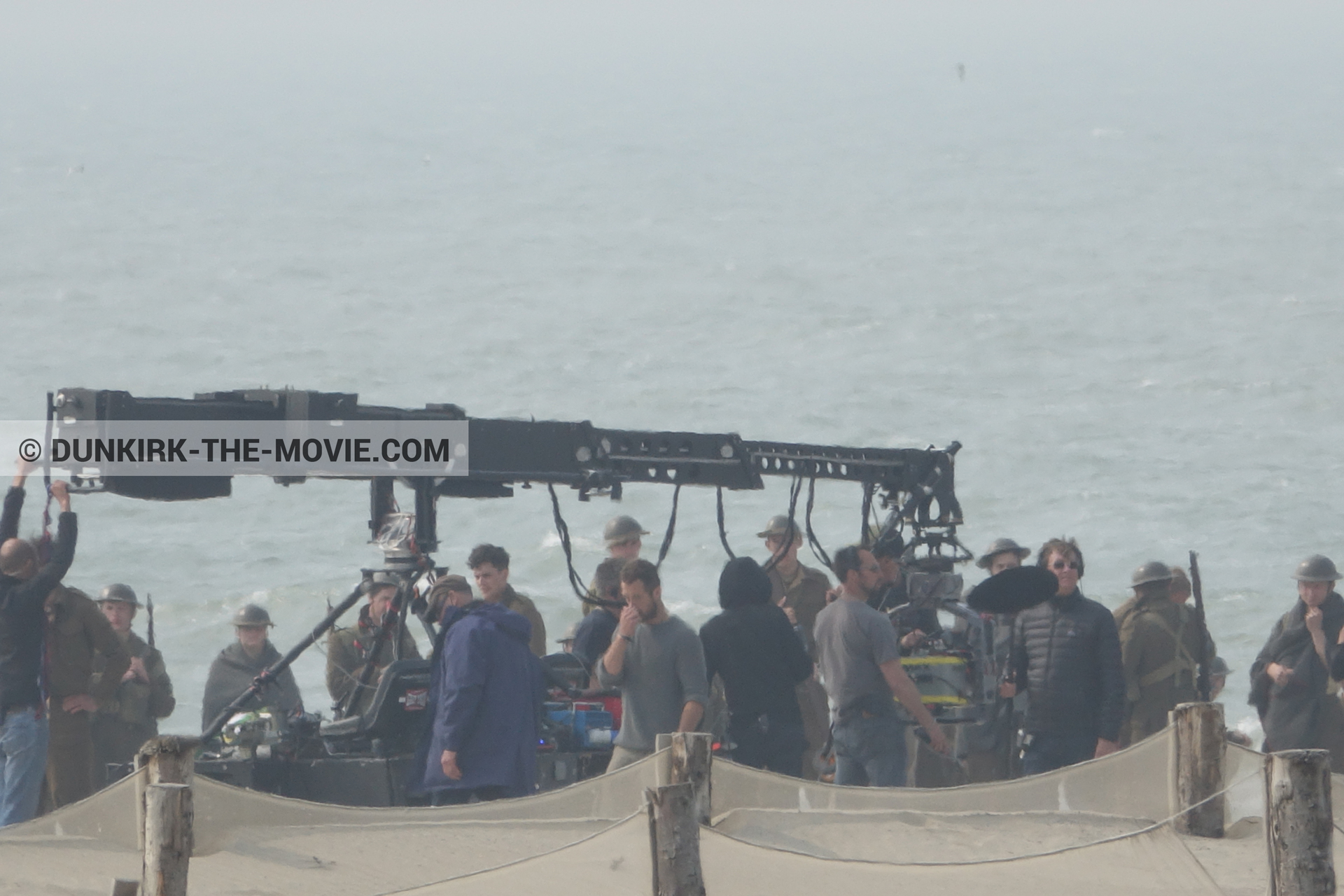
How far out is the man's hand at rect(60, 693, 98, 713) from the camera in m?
9.48

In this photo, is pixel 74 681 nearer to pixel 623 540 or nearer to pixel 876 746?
pixel 623 540

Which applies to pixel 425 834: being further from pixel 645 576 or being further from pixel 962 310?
pixel 962 310

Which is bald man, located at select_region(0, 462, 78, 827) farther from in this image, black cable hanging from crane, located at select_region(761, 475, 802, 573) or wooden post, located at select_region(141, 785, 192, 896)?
black cable hanging from crane, located at select_region(761, 475, 802, 573)

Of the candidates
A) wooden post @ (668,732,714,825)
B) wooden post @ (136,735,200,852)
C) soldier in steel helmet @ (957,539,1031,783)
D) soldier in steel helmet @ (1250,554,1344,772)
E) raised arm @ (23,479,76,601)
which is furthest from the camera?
soldier in steel helmet @ (1250,554,1344,772)

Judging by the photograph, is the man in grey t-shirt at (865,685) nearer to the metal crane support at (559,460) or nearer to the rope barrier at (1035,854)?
the metal crane support at (559,460)

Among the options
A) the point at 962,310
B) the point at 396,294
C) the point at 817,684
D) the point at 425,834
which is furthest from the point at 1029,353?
the point at 425,834

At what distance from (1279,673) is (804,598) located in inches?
108

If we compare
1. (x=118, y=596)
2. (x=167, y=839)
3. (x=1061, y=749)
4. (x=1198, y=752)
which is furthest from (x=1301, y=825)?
(x=118, y=596)

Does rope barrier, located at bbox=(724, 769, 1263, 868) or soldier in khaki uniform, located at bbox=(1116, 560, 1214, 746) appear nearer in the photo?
rope barrier, located at bbox=(724, 769, 1263, 868)

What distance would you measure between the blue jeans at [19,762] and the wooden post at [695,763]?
3533mm

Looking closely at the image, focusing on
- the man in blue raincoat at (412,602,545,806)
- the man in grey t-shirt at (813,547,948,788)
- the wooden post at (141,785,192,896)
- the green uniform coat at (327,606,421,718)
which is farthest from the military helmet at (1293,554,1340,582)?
the wooden post at (141,785,192,896)

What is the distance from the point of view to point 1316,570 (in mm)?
9844

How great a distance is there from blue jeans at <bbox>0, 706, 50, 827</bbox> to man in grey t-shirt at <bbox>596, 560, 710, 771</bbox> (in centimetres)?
272

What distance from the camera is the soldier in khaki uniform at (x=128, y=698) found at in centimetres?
1048
